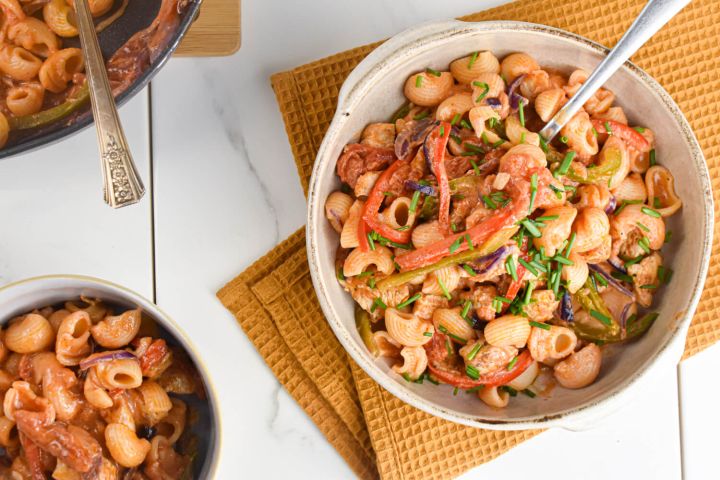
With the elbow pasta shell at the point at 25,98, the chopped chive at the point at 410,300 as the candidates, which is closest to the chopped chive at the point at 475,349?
the chopped chive at the point at 410,300

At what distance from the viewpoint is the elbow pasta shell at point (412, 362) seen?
3.92ft

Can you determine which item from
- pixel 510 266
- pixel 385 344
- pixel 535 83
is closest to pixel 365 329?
pixel 385 344

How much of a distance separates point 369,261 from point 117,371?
0.43 meters

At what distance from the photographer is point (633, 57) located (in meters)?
1.33

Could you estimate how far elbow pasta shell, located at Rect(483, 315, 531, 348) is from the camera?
1160 millimetres

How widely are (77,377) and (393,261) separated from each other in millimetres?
548

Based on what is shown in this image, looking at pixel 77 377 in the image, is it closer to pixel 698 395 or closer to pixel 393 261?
pixel 393 261

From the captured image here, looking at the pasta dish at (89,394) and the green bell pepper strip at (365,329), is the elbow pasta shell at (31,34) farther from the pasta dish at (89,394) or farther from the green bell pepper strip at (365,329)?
the green bell pepper strip at (365,329)

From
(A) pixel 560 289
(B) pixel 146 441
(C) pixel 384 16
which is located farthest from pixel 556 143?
(B) pixel 146 441

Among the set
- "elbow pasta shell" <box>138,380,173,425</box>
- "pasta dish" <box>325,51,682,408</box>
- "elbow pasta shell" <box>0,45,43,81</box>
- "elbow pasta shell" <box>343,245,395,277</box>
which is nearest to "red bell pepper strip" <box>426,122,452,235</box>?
"pasta dish" <box>325,51,682,408</box>

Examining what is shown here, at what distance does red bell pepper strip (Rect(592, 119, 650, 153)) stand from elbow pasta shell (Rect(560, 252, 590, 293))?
0.21 metres

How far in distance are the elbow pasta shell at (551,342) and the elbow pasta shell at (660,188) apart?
26cm

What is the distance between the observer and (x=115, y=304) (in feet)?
4.06

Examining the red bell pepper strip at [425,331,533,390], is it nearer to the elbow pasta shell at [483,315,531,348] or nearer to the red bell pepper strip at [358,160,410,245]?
the elbow pasta shell at [483,315,531,348]
